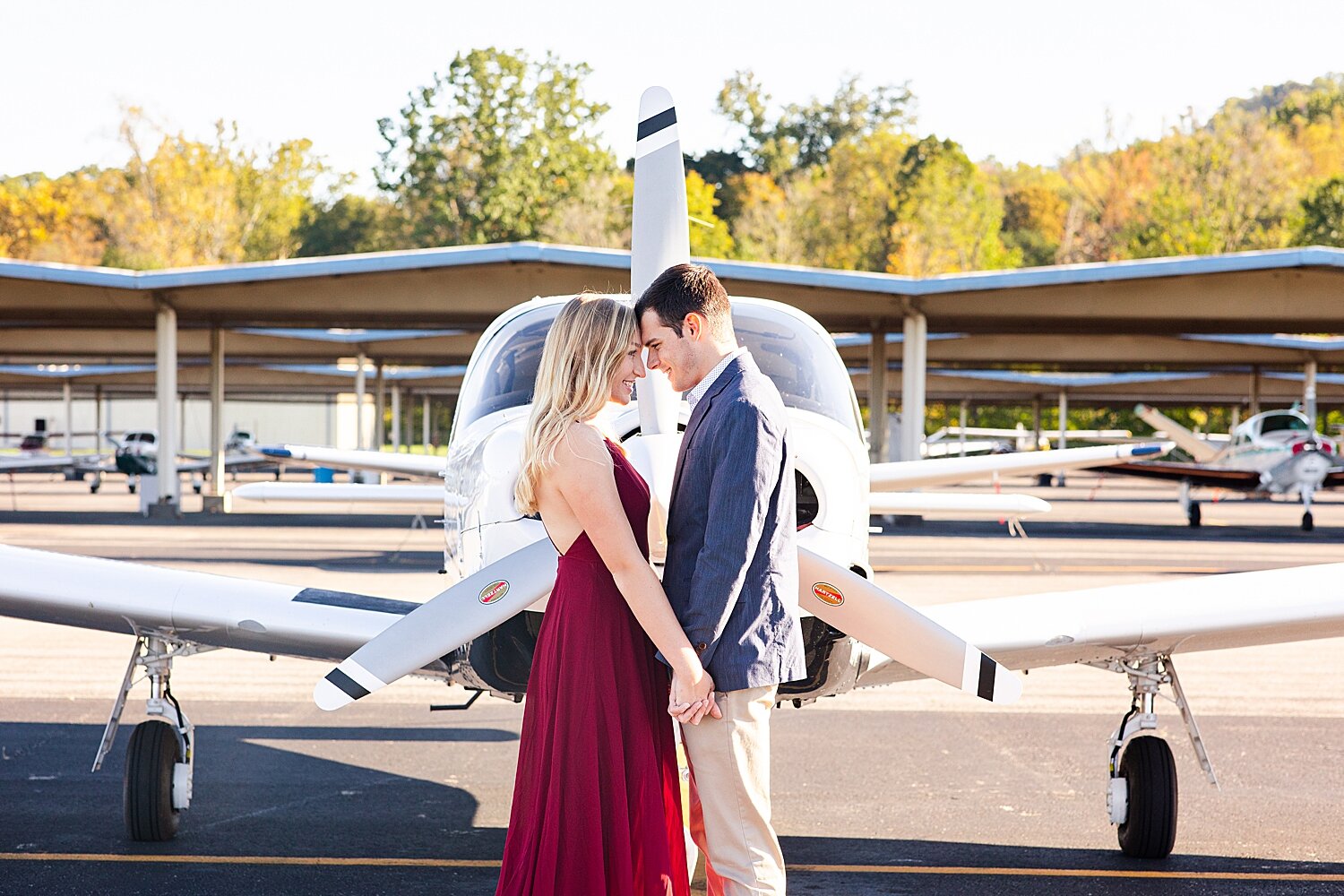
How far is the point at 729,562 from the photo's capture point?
2.82m

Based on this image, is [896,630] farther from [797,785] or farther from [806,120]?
[806,120]

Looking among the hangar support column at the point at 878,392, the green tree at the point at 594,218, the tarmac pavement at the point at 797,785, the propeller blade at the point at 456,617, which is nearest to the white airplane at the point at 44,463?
the hangar support column at the point at 878,392

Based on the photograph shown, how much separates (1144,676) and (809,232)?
203ft

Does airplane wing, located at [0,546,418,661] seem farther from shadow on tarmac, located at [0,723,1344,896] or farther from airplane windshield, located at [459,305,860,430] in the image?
airplane windshield, located at [459,305,860,430]

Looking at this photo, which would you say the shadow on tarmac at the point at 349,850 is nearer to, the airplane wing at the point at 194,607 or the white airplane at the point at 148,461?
the airplane wing at the point at 194,607

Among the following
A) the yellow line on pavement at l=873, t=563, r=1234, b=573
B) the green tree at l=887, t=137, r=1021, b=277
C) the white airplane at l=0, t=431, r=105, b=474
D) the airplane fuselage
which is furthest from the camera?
the green tree at l=887, t=137, r=1021, b=277

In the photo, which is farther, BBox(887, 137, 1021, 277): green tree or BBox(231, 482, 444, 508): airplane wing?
BBox(887, 137, 1021, 277): green tree

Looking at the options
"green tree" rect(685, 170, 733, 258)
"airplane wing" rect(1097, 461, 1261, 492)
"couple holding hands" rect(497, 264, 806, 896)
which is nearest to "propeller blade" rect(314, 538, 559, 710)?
"couple holding hands" rect(497, 264, 806, 896)

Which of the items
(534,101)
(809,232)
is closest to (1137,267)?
(809,232)

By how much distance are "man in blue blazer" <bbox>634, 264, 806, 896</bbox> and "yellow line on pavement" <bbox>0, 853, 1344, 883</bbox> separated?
1759 mm

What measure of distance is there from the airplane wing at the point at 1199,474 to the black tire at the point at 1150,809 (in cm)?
2057

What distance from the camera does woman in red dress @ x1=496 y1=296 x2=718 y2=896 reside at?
117 inches

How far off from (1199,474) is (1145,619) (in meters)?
22.0

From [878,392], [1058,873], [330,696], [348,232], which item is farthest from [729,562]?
[348,232]
